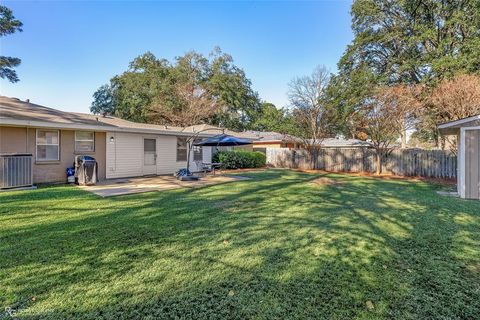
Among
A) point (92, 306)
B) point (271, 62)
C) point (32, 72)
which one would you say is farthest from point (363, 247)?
point (32, 72)

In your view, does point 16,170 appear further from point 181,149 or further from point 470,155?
point 470,155

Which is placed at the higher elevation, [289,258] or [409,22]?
[409,22]

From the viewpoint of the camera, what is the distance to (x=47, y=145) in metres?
9.78

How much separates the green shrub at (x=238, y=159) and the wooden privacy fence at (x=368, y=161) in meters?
2.54

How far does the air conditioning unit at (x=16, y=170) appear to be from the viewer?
8.13 m

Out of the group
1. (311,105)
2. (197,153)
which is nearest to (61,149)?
(197,153)

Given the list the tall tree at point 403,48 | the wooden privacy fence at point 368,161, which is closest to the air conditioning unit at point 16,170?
the wooden privacy fence at point 368,161

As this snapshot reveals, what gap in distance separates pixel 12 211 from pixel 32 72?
13706mm

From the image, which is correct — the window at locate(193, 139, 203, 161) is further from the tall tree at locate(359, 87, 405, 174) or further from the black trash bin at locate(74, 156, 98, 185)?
the tall tree at locate(359, 87, 405, 174)

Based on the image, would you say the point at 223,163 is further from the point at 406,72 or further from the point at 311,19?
the point at 406,72

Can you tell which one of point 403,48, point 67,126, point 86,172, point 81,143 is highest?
point 403,48

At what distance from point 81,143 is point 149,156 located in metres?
3.06

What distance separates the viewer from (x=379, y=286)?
108 inches

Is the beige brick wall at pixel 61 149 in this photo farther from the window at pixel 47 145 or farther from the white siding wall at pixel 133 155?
the white siding wall at pixel 133 155
